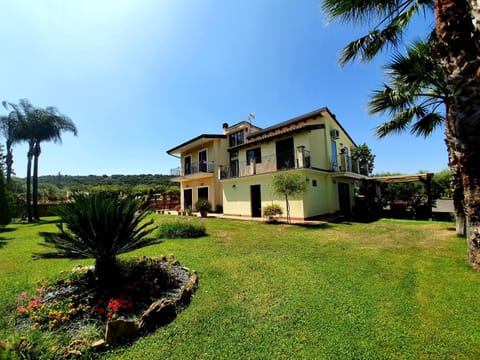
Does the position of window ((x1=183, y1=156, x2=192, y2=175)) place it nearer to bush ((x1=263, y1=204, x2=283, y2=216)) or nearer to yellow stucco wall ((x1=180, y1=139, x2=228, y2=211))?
yellow stucco wall ((x1=180, y1=139, x2=228, y2=211))

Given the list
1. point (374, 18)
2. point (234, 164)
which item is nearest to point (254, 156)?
point (234, 164)

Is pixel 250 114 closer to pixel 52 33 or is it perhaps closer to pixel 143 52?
pixel 143 52

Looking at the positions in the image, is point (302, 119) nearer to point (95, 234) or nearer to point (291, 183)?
point (291, 183)

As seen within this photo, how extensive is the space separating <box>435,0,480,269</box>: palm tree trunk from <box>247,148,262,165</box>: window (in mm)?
11767

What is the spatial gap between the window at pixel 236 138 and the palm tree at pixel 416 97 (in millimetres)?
12228

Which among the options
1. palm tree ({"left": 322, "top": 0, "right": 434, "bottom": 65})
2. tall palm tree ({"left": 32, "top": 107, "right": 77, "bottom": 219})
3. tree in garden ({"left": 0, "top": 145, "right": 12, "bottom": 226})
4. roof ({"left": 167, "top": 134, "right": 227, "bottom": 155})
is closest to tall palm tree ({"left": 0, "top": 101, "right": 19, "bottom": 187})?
tall palm tree ({"left": 32, "top": 107, "right": 77, "bottom": 219})

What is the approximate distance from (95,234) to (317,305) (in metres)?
4.08

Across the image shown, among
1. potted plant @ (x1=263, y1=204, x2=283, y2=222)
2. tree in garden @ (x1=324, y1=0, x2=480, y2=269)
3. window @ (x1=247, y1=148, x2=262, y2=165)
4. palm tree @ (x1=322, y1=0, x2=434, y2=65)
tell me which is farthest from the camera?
window @ (x1=247, y1=148, x2=262, y2=165)

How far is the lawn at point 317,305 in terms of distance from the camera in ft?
7.77

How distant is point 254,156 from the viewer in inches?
654

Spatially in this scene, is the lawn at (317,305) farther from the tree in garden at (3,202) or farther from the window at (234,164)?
the window at (234,164)

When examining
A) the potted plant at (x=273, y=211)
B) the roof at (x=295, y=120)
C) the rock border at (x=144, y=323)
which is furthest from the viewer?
the roof at (x=295, y=120)

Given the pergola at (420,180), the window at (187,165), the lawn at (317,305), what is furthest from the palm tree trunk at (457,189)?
the window at (187,165)

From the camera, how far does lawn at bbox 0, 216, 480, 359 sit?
7.77ft
